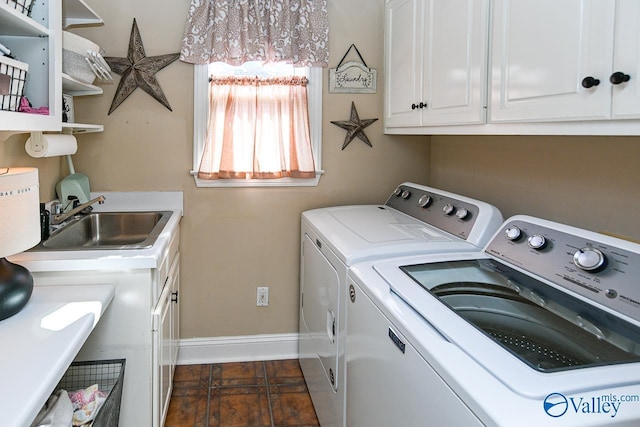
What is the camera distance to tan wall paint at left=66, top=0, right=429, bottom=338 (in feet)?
9.01

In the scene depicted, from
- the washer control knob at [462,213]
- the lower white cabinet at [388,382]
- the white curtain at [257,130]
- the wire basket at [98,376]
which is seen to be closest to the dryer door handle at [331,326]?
the lower white cabinet at [388,382]

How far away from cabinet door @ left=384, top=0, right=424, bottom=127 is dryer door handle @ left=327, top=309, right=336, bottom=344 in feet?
3.47

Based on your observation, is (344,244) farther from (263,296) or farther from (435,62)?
(263,296)

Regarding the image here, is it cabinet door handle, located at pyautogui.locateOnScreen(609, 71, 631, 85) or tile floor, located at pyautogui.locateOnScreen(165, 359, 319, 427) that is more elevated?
cabinet door handle, located at pyautogui.locateOnScreen(609, 71, 631, 85)

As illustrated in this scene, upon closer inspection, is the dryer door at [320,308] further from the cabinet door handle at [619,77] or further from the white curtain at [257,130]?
the cabinet door handle at [619,77]

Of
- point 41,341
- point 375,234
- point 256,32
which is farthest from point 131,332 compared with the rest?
point 256,32

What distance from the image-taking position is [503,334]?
1200mm

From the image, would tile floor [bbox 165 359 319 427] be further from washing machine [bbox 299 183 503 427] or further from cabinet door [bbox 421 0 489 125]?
cabinet door [bbox 421 0 489 125]

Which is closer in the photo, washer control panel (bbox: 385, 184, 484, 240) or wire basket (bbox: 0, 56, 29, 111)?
wire basket (bbox: 0, 56, 29, 111)

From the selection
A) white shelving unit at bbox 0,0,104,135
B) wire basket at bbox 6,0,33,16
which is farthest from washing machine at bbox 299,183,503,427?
wire basket at bbox 6,0,33,16

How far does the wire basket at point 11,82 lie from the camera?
4.72 ft

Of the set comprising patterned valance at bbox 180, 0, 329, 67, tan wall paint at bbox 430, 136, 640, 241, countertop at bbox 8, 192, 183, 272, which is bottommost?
countertop at bbox 8, 192, 183, 272

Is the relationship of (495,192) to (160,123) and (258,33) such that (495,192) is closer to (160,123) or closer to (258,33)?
(258,33)

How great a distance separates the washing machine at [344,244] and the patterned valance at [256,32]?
36.7 inches
